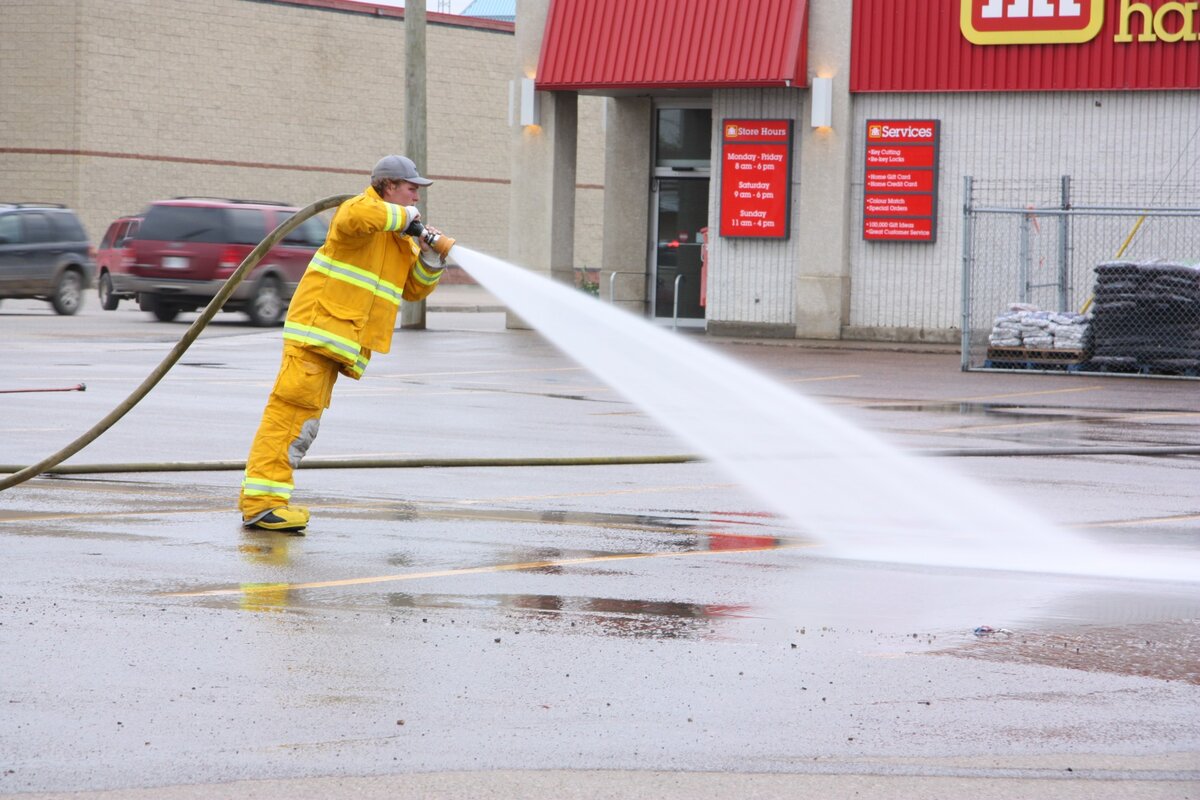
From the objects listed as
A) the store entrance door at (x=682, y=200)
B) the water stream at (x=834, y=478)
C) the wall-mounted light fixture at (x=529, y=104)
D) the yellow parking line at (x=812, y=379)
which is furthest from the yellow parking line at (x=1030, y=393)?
the wall-mounted light fixture at (x=529, y=104)

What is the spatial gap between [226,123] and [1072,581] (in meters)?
39.7

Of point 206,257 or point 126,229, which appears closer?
point 206,257

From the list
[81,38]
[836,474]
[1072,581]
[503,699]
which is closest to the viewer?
[503,699]

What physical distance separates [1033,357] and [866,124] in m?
5.98

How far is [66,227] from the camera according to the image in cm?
2983

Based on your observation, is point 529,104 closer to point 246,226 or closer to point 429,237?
point 246,226

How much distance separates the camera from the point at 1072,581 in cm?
754

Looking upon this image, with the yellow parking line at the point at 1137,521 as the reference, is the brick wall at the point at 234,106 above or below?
above

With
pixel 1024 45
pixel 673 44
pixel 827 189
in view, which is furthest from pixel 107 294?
pixel 1024 45

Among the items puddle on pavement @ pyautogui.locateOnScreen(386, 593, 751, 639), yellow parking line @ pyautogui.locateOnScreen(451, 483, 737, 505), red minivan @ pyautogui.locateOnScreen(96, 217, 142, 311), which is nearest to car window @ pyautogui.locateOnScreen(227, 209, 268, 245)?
red minivan @ pyautogui.locateOnScreen(96, 217, 142, 311)

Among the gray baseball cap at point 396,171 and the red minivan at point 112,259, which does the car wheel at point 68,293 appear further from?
the gray baseball cap at point 396,171

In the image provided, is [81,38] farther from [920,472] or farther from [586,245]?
[920,472]

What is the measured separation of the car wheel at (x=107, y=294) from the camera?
31970 mm

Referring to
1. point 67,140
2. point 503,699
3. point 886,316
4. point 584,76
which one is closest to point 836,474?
point 503,699
